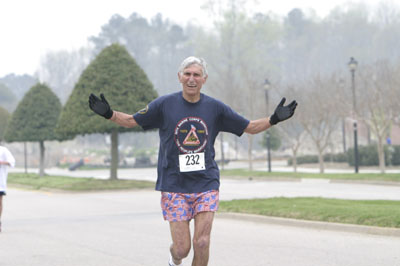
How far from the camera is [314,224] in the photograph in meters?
12.3

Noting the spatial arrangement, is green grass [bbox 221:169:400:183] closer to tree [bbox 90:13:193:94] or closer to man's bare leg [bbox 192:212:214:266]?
man's bare leg [bbox 192:212:214:266]

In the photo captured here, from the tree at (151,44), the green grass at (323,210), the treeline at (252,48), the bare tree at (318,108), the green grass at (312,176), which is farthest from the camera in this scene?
the tree at (151,44)

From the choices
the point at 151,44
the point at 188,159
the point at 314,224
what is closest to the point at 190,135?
the point at 188,159

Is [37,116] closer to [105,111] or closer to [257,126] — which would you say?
[105,111]

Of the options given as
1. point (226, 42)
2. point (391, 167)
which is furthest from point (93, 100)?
point (226, 42)

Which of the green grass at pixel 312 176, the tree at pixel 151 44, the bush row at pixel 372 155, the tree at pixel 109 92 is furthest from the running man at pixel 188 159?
the tree at pixel 151 44

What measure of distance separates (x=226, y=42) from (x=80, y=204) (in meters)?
61.3

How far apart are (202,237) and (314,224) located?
6741mm

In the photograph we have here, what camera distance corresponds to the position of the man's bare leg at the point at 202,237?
5891mm

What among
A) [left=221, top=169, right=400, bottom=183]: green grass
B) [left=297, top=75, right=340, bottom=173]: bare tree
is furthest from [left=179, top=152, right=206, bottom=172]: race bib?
[left=297, top=75, right=340, bottom=173]: bare tree

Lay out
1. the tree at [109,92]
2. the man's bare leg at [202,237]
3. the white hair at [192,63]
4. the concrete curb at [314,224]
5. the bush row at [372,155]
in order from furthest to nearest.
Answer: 1. the bush row at [372,155]
2. the tree at [109,92]
3. the concrete curb at [314,224]
4. the white hair at [192,63]
5. the man's bare leg at [202,237]

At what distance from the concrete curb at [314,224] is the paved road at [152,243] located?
0.15 meters

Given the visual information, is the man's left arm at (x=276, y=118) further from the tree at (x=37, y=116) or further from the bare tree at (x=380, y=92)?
the tree at (x=37, y=116)

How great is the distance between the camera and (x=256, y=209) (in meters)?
14.7
